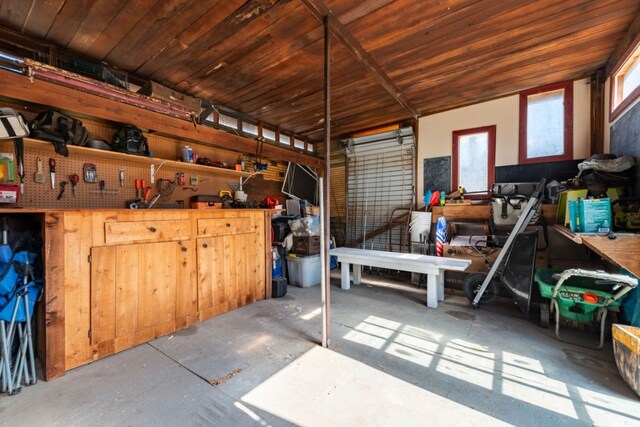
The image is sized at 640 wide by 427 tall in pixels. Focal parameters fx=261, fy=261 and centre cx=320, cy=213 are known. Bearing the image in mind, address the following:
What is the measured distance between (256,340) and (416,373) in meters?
1.48

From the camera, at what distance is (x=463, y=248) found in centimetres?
402

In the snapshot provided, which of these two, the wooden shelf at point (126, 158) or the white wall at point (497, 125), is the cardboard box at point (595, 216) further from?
the wooden shelf at point (126, 158)

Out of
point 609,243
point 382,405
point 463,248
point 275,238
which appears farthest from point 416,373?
point 275,238

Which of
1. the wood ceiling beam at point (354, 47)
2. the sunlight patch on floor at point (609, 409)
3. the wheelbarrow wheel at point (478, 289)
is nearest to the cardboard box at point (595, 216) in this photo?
the wheelbarrow wheel at point (478, 289)

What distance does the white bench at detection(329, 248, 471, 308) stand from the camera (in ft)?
11.1

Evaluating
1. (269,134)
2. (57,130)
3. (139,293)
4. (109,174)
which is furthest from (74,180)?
(269,134)

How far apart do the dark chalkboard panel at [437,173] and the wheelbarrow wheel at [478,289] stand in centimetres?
175

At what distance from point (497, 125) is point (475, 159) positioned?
602mm

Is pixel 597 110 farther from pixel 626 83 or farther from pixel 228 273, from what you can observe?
pixel 228 273

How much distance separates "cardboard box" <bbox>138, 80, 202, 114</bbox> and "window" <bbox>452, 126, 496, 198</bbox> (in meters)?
4.29

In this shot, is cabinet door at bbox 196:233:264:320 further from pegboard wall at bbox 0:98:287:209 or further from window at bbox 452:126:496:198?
window at bbox 452:126:496:198

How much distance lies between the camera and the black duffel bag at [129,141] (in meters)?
2.96

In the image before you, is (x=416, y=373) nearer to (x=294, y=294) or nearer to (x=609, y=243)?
(x=609, y=243)

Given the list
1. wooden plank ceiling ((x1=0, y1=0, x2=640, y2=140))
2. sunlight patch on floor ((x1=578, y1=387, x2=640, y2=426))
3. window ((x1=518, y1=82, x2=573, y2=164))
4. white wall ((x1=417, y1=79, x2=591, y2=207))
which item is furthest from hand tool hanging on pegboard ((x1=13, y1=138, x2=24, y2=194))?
window ((x1=518, y1=82, x2=573, y2=164))
